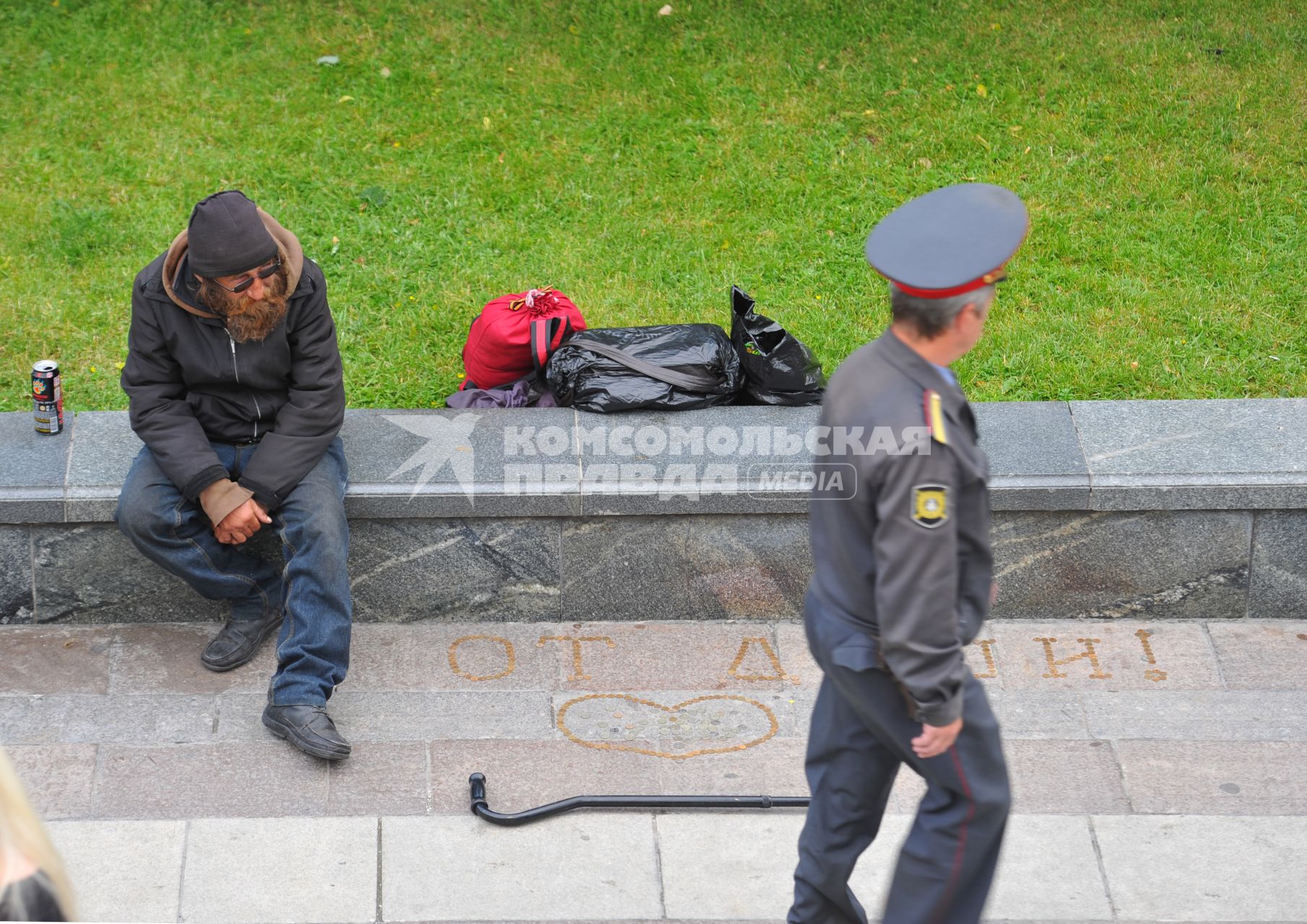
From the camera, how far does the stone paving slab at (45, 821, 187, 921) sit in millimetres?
3805

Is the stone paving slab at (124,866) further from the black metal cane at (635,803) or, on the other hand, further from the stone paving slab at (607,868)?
the black metal cane at (635,803)

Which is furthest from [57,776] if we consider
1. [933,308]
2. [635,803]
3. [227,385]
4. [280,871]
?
[933,308]

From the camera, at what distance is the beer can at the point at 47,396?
16.6 ft

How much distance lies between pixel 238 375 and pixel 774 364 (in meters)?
2.06

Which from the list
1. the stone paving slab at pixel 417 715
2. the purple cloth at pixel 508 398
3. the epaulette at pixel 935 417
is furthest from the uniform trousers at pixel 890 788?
the purple cloth at pixel 508 398

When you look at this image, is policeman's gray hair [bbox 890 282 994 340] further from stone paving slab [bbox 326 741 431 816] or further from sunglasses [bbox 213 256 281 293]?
sunglasses [bbox 213 256 281 293]

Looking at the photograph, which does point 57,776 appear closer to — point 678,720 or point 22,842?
point 678,720

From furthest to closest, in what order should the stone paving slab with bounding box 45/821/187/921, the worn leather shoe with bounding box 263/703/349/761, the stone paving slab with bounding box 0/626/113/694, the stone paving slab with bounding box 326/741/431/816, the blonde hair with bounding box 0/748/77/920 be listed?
the stone paving slab with bounding box 0/626/113/694 < the worn leather shoe with bounding box 263/703/349/761 < the stone paving slab with bounding box 326/741/431/816 < the stone paving slab with bounding box 45/821/187/921 < the blonde hair with bounding box 0/748/77/920

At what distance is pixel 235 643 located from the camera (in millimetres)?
4934

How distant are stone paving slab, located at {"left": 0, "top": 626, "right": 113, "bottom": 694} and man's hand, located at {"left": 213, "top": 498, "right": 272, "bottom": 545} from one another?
726mm

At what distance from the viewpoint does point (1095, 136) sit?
742 cm

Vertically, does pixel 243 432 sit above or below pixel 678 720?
above

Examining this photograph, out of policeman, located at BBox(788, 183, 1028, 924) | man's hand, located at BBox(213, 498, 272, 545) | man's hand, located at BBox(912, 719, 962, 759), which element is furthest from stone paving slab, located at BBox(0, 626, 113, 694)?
man's hand, located at BBox(912, 719, 962, 759)

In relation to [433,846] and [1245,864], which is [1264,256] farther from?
[433,846]
